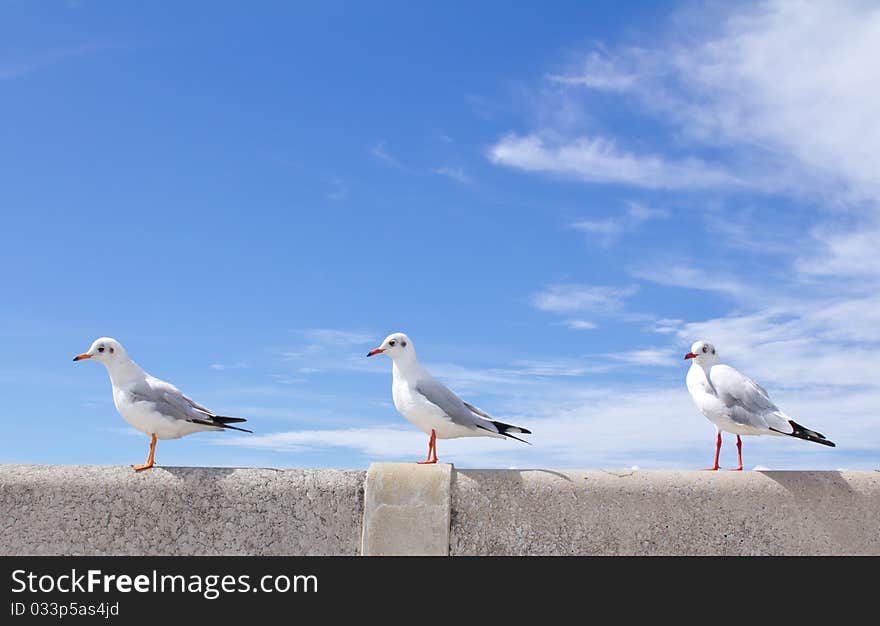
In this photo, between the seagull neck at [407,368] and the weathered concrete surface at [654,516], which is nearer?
the weathered concrete surface at [654,516]

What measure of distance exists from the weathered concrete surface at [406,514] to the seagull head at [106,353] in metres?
2.26

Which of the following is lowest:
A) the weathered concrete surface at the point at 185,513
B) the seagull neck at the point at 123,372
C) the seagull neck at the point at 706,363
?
the weathered concrete surface at the point at 185,513

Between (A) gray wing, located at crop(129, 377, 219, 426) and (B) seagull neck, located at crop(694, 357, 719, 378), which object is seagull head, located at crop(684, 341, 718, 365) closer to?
(B) seagull neck, located at crop(694, 357, 719, 378)

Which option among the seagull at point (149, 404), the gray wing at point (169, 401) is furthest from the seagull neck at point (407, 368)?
the gray wing at point (169, 401)

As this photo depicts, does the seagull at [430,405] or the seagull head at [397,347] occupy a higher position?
the seagull head at [397,347]

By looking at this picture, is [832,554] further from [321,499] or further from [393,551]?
[321,499]

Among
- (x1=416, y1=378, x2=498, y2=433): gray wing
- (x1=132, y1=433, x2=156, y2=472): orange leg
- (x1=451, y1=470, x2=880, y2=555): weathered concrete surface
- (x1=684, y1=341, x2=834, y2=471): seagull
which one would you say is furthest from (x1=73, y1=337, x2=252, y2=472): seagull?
(x1=684, y1=341, x2=834, y2=471): seagull

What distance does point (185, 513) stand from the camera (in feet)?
21.1

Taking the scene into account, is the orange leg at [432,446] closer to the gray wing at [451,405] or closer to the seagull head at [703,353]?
the gray wing at [451,405]

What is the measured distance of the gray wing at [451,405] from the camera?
21.5 ft

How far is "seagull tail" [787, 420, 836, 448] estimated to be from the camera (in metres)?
6.48

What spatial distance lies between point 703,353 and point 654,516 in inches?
56.1
